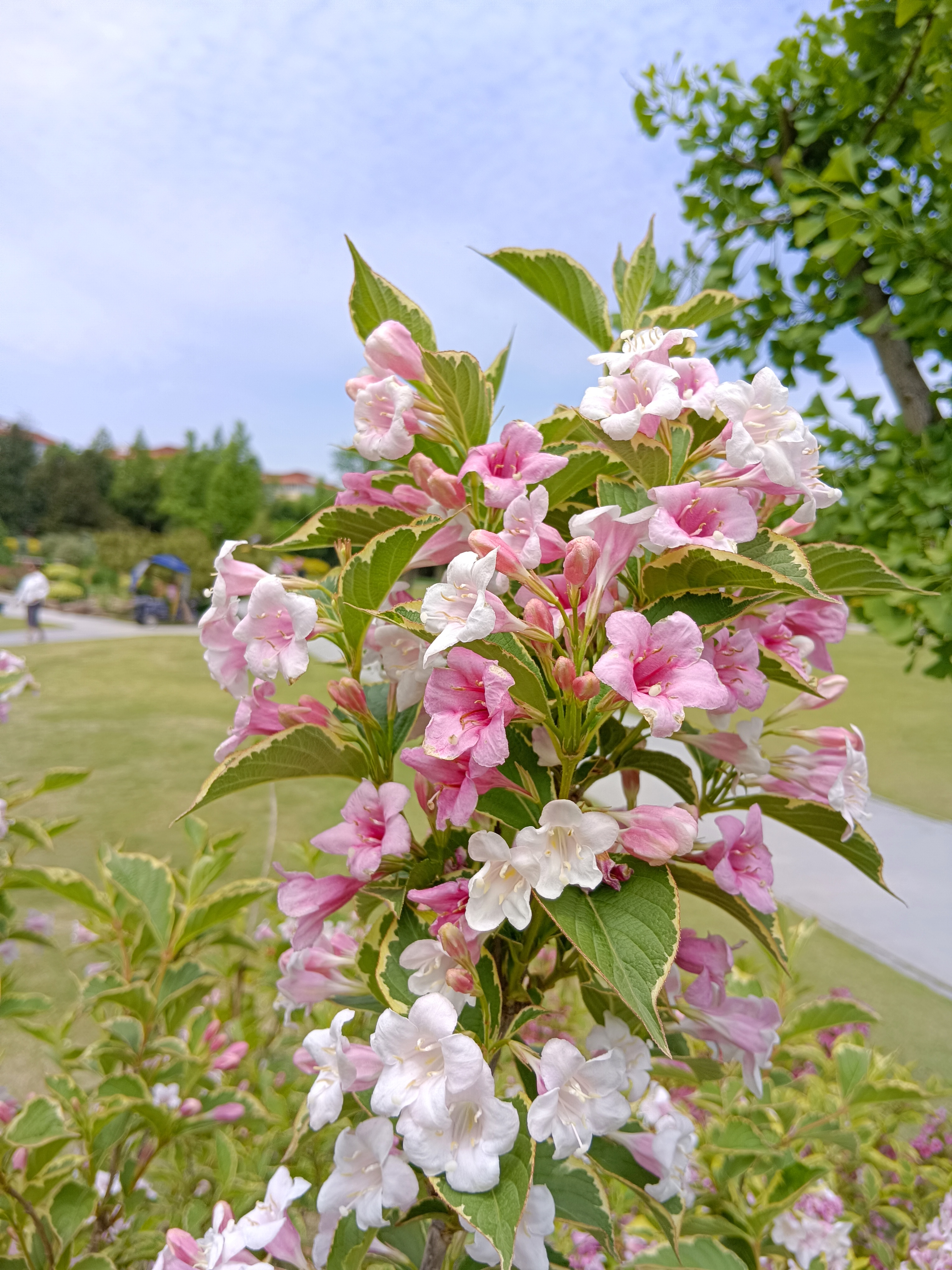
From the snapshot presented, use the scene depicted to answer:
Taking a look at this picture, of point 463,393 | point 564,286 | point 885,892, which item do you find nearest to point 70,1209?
point 463,393

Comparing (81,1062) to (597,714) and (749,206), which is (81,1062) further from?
(749,206)

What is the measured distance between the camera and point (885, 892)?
2.02m

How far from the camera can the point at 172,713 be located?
479 cm

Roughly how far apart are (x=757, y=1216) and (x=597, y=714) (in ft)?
2.56

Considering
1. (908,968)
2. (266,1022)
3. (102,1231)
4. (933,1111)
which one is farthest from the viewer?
(908,968)

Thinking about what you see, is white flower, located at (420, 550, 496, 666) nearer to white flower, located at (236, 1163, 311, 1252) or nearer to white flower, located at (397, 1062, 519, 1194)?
white flower, located at (397, 1062, 519, 1194)

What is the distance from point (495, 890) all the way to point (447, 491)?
0.84 ft

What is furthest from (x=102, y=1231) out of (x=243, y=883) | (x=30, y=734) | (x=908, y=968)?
(x=30, y=734)

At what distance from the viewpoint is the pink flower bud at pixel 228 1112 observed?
3.33ft

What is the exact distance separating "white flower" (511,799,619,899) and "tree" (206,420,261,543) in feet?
87.5

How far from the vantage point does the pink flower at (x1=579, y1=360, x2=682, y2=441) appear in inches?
16.7

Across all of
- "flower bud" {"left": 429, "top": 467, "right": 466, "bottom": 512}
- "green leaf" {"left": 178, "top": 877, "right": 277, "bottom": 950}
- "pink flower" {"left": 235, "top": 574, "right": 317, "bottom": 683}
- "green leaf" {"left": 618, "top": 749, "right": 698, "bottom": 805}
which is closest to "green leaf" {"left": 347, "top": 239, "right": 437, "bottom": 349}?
"flower bud" {"left": 429, "top": 467, "right": 466, "bottom": 512}

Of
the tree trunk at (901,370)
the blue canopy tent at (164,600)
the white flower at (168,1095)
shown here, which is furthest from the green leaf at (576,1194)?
the blue canopy tent at (164,600)

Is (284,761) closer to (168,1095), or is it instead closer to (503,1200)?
(503,1200)
